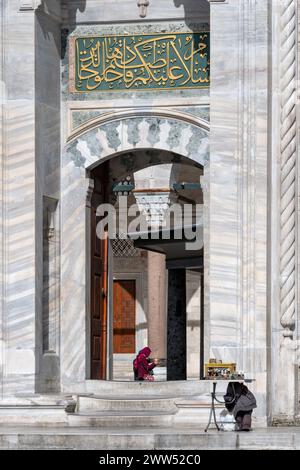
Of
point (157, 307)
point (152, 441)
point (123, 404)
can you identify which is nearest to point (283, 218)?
point (123, 404)

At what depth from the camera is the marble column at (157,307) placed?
2453 cm

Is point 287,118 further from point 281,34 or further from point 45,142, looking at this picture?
point 45,142

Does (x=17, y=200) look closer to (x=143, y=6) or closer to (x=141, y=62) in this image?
(x=141, y=62)

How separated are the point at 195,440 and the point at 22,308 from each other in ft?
9.86

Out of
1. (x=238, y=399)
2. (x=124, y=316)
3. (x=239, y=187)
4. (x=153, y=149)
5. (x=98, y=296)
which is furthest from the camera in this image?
(x=124, y=316)

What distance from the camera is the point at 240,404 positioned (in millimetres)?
14461

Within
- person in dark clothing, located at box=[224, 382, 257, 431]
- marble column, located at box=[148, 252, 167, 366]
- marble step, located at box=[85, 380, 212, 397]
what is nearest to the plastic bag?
person in dark clothing, located at box=[224, 382, 257, 431]

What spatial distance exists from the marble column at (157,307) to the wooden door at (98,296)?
6997mm

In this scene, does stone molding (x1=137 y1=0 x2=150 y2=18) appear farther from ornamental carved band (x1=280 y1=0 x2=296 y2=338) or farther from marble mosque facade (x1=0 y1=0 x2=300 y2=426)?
ornamental carved band (x1=280 y1=0 x2=296 y2=338)

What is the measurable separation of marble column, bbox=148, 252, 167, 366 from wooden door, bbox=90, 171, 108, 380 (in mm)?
6997

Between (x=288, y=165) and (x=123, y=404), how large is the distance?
2831 millimetres

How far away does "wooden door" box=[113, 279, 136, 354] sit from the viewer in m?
29.6

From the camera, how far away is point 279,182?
15.6 m
